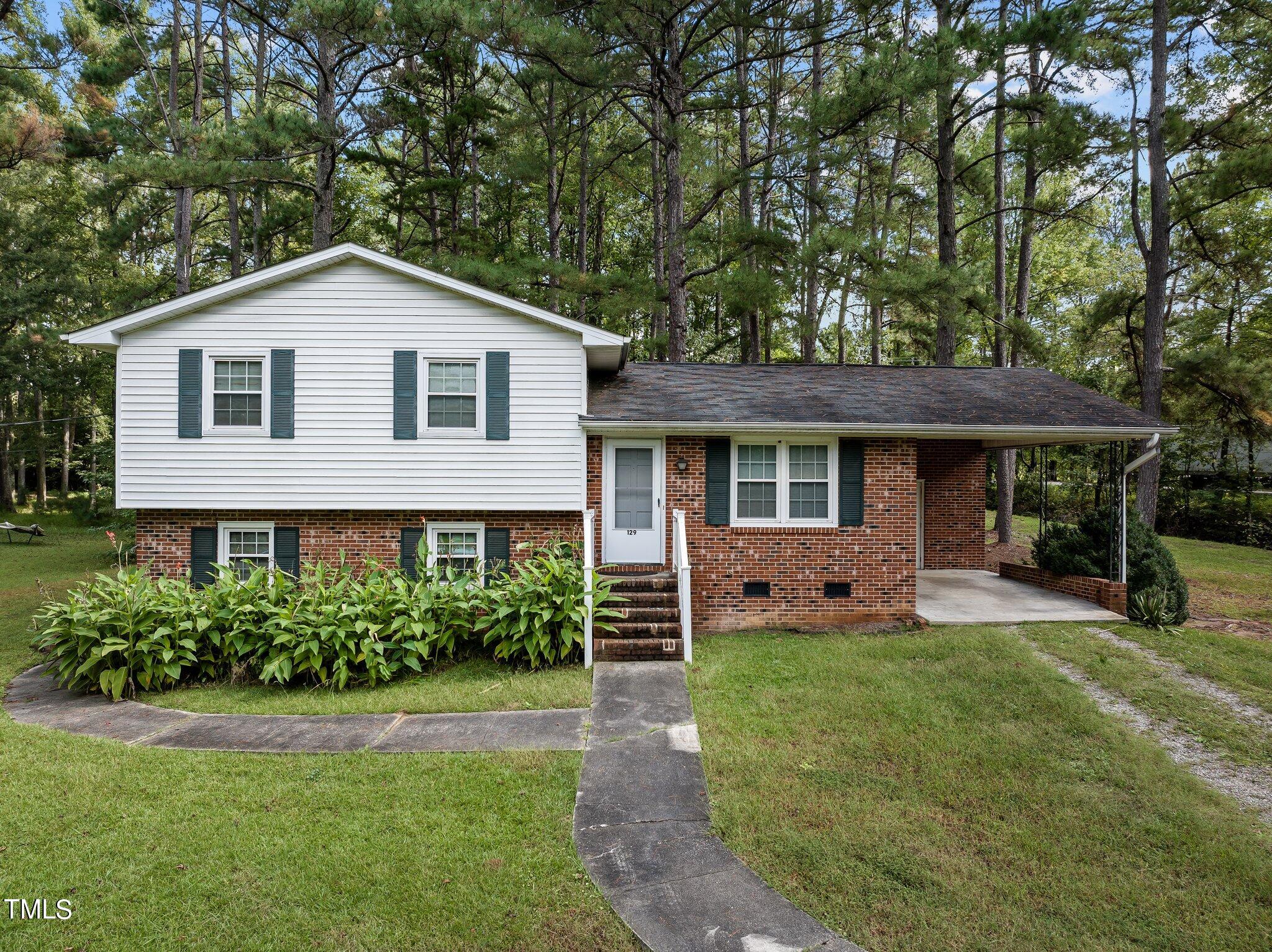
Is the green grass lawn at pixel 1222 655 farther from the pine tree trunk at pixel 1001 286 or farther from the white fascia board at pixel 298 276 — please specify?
the pine tree trunk at pixel 1001 286

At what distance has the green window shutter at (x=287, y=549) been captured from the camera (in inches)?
358

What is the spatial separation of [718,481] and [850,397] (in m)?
2.73

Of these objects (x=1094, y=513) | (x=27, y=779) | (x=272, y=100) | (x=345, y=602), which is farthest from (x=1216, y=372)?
(x=272, y=100)

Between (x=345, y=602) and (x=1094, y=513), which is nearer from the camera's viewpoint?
(x=345, y=602)

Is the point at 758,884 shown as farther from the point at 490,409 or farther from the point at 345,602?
the point at 490,409

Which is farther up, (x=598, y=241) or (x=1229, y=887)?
(x=598, y=241)

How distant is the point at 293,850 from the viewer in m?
3.93

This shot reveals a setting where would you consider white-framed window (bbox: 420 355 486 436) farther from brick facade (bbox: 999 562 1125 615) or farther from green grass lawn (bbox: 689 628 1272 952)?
brick facade (bbox: 999 562 1125 615)

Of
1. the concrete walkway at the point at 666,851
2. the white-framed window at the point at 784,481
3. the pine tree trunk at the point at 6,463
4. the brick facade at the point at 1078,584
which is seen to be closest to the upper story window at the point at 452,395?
the white-framed window at the point at 784,481

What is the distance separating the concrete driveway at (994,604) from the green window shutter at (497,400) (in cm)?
659

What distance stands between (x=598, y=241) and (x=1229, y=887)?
1016 inches

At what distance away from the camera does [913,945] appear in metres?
3.15

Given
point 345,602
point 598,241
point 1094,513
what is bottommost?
point 345,602

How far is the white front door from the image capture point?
31.2ft
